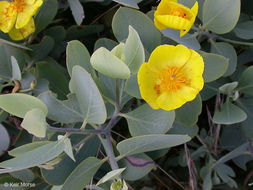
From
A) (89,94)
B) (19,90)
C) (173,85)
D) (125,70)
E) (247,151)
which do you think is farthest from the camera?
(247,151)

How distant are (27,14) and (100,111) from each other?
557 mm

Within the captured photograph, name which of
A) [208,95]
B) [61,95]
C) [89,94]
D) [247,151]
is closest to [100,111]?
[89,94]

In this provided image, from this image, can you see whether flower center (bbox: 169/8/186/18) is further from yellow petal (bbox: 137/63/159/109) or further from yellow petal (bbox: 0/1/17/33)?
yellow petal (bbox: 0/1/17/33)

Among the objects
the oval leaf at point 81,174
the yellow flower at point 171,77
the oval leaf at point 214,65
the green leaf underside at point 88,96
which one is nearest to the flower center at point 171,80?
the yellow flower at point 171,77

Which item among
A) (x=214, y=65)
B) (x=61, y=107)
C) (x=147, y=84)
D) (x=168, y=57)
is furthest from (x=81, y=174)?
(x=214, y=65)

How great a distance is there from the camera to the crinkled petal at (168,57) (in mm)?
996

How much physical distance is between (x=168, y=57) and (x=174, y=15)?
0.15 meters

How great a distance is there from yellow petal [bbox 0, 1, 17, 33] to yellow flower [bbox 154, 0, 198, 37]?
23.4 inches

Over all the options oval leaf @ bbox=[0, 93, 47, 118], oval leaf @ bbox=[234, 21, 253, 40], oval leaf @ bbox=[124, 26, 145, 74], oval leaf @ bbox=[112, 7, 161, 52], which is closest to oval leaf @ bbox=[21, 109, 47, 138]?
oval leaf @ bbox=[0, 93, 47, 118]

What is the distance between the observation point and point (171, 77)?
3.56 ft

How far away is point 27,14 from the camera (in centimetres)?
124

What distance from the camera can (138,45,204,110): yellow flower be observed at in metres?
0.97

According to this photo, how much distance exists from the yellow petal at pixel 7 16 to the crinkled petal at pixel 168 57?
62cm

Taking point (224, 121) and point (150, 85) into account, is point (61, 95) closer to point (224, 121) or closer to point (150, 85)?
point (150, 85)
